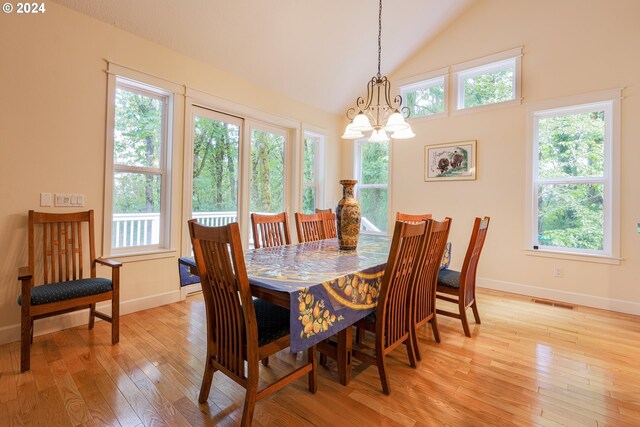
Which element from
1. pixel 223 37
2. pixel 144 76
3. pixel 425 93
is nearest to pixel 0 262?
pixel 144 76

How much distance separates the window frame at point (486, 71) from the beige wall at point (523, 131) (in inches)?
3.0

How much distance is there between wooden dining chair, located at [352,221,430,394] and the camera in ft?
5.45

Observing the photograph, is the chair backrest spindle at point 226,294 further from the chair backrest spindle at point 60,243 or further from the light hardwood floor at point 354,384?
the chair backrest spindle at point 60,243

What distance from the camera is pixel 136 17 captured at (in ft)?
8.91

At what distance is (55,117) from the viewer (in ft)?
8.02

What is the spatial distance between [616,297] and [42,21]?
5841 millimetres

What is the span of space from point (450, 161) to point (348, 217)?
8.50 feet

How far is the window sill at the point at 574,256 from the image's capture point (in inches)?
126

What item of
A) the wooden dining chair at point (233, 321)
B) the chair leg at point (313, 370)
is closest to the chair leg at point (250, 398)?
the wooden dining chair at point (233, 321)

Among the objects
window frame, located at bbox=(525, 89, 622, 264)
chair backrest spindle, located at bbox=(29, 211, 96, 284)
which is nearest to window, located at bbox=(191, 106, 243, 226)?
chair backrest spindle, located at bbox=(29, 211, 96, 284)

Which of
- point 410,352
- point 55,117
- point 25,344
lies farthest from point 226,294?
point 55,117

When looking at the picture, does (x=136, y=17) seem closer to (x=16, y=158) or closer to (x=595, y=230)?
(x=16, y=158)

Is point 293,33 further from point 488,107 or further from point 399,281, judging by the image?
point 399,281

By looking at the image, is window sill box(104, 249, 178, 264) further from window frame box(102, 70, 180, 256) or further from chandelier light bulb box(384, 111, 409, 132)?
chandelier light bulb box(384, 111, 409, 132)
